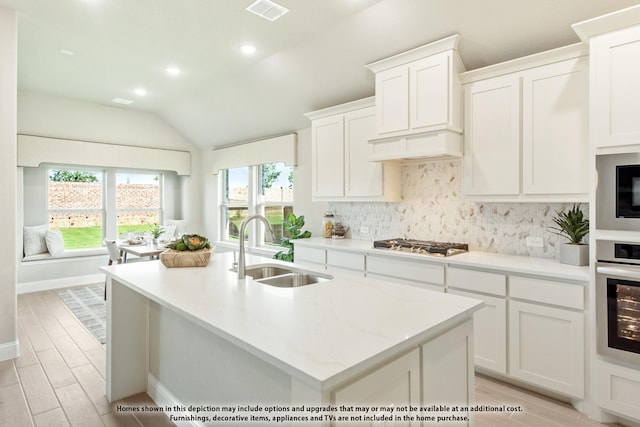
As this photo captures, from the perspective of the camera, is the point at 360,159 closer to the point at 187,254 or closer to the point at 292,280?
the point at 292,280

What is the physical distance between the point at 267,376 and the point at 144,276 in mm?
1132

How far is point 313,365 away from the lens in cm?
102

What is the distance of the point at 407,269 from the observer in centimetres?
323

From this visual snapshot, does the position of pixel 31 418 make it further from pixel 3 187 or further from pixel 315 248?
pixel 315 248

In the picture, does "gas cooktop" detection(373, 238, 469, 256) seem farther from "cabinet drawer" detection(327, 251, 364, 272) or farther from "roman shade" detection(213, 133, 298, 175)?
"roman shade" detection(213, 133, 298, 175)

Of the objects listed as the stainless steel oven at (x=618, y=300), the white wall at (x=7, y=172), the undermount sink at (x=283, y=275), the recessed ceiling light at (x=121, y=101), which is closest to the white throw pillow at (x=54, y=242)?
the recessed ceiling light at (x=121, y=101)

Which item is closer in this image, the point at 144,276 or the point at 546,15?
the point at 144,276

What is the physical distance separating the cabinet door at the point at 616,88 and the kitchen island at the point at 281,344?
1399mm

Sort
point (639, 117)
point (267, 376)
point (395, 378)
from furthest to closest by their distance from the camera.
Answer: point (639, 117) < point (267, 376) < point (395, 378)

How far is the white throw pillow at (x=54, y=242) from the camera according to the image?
221 inches

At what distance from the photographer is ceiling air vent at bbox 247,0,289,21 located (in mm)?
2968

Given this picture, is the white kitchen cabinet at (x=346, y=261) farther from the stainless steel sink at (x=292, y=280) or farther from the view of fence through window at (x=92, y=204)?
the view of fence through window at (x=92, y=204)

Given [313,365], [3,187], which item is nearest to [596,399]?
[313,365]

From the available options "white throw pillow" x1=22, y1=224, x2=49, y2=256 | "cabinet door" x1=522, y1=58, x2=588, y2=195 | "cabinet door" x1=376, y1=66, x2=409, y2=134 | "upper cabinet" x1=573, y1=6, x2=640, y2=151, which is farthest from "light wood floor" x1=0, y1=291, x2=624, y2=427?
"white throw pillow" x1=22, y1=224, x2=49, y2=256
